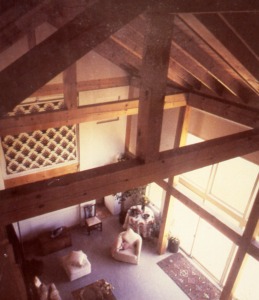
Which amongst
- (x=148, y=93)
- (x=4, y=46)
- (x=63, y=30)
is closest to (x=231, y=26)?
(x=148, y=93)

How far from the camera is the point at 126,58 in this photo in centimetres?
583

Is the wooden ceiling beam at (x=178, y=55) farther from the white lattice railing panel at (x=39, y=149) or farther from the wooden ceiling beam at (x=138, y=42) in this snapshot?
the white lattice railing panel at (x=39, y=149)

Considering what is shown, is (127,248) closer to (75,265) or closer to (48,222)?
(75,265)

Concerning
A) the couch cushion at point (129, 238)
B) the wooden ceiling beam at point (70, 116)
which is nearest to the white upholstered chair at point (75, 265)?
the couch cushion at point (129, 238)

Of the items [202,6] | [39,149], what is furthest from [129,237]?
[202,6]

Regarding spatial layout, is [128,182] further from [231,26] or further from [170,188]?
[170,188]

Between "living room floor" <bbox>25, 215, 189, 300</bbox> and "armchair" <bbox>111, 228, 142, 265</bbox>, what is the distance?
0.56 ft

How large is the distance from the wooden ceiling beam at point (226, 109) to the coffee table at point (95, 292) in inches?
178

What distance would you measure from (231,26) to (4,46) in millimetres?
2609

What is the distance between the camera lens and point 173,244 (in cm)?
726

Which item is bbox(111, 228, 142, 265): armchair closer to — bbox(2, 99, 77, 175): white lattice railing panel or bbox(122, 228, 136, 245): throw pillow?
bbox(122, 228, 136, 245): throw pillow

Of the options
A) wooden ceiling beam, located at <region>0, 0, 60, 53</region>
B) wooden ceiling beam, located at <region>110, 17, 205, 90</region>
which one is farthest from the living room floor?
wooden ceiling beam, located at <region>0, 0, 60, 53</region>

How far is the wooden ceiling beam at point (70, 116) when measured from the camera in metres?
4.45

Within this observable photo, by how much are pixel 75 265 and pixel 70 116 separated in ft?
12.0
